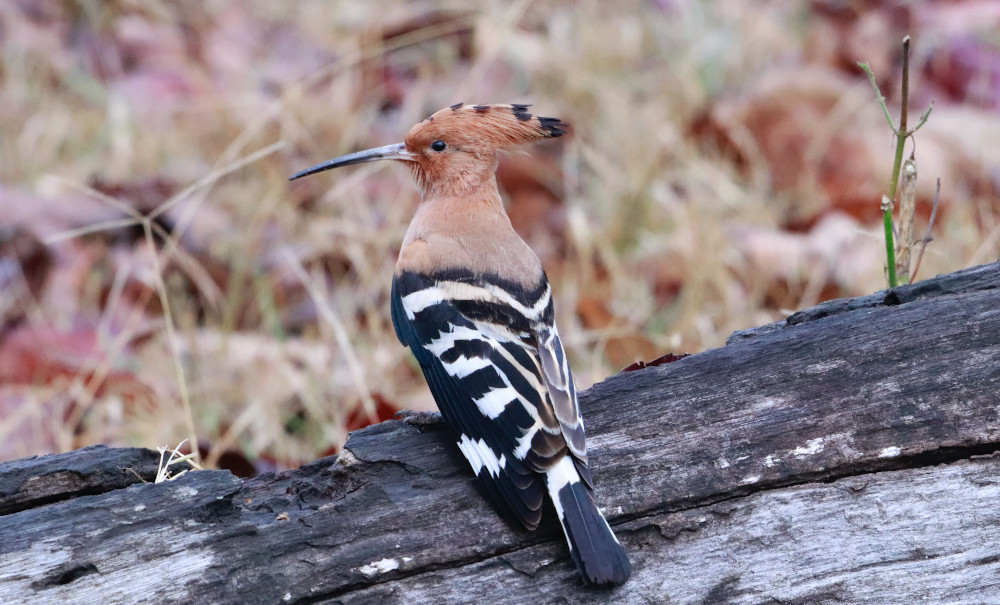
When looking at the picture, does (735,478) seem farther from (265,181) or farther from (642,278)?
(265,181)

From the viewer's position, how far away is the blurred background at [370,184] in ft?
8.95

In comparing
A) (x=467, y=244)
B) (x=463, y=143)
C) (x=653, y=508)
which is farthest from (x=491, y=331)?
(x=463, y=143)

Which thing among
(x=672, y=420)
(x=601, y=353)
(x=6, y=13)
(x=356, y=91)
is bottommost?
(x=672, y=420)

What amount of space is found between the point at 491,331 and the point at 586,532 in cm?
47

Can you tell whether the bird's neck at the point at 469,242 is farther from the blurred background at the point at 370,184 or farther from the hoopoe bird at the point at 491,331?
the blurred background at the point at 370,184

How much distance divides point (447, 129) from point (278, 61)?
2648 mm

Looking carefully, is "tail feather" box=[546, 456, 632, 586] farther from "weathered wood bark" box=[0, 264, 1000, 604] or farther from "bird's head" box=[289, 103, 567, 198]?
"bird's head" box=[289, 103, 567, 198]

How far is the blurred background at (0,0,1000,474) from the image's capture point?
2.73 m

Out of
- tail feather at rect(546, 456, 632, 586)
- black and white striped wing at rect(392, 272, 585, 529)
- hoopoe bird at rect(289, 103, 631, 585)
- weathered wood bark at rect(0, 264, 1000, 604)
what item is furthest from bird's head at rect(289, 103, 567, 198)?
tail feather at rect(546, 456, 632, 586)

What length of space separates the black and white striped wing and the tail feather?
0.03m

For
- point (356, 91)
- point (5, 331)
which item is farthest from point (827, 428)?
point (356, 91)

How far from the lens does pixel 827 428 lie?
1.67 meters

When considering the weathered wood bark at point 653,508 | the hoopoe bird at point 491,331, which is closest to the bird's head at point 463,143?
the hoopoe bird at point 491,331

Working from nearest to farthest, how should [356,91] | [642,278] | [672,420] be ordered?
1. [672,420]
2. [642,278]
3. [356,91]
